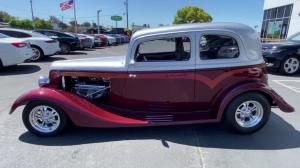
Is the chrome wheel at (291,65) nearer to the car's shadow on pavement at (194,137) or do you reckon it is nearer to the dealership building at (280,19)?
the car's shadow on pavement at (194,137)

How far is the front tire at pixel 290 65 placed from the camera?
898 cm

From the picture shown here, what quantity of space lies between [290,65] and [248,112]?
607 cm

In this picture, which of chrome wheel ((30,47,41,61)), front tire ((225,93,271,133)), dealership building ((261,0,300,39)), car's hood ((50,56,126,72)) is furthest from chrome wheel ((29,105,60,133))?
dealership building ((261,0,300,39))

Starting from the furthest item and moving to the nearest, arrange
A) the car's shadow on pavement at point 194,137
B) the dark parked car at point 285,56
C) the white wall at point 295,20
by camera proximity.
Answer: the white wall at point 295,20
the dark parked car at point 285,56
the car's shadow on pavement at point 194,137

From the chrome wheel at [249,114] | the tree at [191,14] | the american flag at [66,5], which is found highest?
the tree at [191,14]

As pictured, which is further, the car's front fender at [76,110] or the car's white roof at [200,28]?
the car's white roof at [200,28]

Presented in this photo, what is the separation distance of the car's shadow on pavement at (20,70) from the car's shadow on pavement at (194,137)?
17.8 feet

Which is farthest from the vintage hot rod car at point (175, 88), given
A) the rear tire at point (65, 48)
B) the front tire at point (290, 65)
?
the rear tire at point (65, 48)

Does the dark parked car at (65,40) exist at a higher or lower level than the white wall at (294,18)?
lower

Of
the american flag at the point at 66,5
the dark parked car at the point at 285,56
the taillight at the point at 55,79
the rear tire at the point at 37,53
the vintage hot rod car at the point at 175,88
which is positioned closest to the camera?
the vintage hot rod car at the point at 175,88

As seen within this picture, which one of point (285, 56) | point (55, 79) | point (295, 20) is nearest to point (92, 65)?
point (55, 79)

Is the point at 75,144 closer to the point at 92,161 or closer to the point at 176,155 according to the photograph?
the point at 92,161

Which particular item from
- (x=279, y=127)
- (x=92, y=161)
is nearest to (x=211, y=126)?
(x=279, y=127)

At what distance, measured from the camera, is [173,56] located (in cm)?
420
